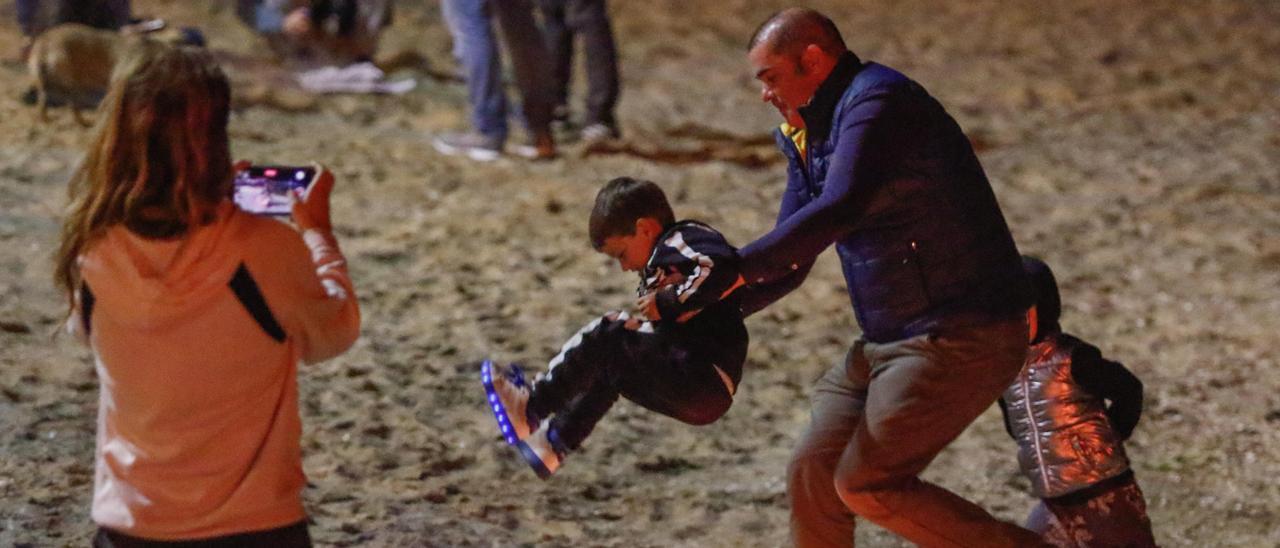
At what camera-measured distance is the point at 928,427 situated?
3.54m

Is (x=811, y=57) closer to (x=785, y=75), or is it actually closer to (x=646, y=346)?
(x=785, y=75)

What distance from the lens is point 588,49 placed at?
29.5 feet

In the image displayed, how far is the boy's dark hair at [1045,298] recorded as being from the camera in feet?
13.2

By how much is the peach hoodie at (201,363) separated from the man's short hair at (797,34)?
3.93 feet

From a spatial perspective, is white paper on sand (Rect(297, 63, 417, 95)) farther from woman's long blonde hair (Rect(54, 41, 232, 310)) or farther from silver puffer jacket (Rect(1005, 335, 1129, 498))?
woman's long blonde hair (Rect(54, 41, 232, 310))

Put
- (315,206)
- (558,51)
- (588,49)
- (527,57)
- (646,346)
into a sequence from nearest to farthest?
(315,206), (646,346), (527,57), (588,49), (558,51)

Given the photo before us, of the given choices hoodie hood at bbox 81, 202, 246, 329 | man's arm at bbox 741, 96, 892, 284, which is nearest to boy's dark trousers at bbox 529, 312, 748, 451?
man's arm at bbox 741, 96, 892, 284

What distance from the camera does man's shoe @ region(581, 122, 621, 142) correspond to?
362 inches

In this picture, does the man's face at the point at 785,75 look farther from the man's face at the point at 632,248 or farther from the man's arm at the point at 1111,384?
the man's arm at the point at 1111,384

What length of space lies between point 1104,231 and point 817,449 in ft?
15.3

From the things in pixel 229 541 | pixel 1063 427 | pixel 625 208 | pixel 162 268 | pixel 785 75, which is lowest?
pixel 1063 427

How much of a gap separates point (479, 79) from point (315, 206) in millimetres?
5713

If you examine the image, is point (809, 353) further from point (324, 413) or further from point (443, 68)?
point (443, 68)

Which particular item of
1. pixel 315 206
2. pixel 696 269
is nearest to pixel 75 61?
pixel 696 269
